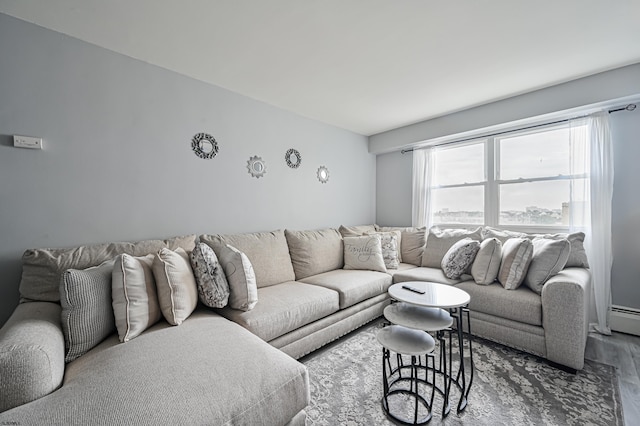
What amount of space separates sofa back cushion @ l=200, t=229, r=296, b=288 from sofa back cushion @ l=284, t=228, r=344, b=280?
0.40 ft

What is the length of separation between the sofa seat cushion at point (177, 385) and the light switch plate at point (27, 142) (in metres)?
1.40

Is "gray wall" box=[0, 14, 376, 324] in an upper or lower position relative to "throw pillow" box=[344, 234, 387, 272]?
upper

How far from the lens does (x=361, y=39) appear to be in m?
1.89

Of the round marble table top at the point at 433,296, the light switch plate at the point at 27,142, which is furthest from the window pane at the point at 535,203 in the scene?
the light switch plate at the point at 27,142

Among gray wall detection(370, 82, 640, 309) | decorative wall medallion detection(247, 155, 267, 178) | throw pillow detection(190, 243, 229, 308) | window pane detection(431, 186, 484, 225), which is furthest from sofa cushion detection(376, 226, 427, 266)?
throw pillow detection(190, 243, 229, 308)

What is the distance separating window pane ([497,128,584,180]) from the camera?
2.80m

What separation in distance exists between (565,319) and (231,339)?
234 cm

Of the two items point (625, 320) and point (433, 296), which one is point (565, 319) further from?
point (625, 320)

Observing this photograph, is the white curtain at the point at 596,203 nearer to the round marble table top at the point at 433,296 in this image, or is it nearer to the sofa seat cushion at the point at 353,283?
the round marble table top at the point at 433,296

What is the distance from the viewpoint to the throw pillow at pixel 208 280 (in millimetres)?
1747

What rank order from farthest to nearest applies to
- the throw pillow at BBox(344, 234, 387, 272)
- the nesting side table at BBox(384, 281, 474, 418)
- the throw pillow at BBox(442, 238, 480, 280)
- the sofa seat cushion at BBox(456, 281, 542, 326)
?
1. the throw pillow at BBox(344, 234, 387, 272)
2. the throw pillow at BBox(442, 238, 480, 280)
3. the sofa seat cushion at BBox(456, 281, 542, 326)
4. the nesting side table at BBox(384, 281, 474, 418)

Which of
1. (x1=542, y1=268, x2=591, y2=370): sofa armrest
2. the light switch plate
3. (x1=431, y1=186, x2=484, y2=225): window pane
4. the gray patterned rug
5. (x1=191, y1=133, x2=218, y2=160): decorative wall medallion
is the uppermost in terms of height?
(x1=191, y1=133, x2=218, y2=160): decorative wall medallion

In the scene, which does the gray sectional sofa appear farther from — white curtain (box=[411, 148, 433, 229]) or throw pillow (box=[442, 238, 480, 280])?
white curtain (box=[411, 148, 433, 229])

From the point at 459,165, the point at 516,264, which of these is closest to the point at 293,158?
the point at 459,165
